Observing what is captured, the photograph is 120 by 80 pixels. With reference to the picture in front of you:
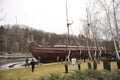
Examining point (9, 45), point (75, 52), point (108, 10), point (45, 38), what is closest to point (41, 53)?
point (75, 52)

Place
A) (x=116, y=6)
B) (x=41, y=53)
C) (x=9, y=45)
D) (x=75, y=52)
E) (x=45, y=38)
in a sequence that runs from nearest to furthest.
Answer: (x=116, y=6), (x=41, y=53), (x=75, y=52), (x=9, y=45), (x=45, y=38)

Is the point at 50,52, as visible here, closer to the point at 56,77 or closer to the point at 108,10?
the point at 108,10

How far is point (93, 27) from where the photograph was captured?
4266 cm

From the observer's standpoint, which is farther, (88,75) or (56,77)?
(88,75)

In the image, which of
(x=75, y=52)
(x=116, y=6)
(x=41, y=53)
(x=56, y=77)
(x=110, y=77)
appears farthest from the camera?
(x=75, y=52)

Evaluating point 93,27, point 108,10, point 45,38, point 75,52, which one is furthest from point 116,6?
point 45,38

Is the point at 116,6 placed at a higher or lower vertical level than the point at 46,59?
higher

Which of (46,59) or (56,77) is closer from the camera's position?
(56,77)

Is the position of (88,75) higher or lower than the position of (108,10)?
lower

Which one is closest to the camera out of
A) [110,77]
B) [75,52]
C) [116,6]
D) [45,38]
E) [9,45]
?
[110,77]

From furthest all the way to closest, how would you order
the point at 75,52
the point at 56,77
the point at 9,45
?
the point at 9,45 → the point at 75,52 → the point at 56,77

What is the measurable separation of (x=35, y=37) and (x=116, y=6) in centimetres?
8588

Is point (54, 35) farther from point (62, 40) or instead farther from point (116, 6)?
point (116, 6)

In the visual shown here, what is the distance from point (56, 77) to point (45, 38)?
321 ft
